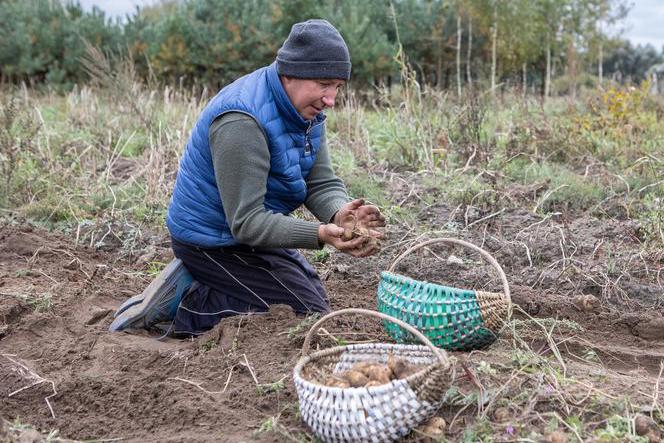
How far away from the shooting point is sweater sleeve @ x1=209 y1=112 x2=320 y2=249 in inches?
135

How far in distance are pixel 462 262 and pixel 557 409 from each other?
213 centimetres

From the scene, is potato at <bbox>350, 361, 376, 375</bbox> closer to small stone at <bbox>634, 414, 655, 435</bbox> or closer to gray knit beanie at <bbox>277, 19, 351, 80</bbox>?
small stone at <bbox>634, 414, 655, 435</bbox>

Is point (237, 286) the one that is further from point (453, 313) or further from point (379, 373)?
point (379, 373)

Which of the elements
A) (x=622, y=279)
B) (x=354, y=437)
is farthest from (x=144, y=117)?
(x=354, y=437)

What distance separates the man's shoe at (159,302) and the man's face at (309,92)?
3.43 ft

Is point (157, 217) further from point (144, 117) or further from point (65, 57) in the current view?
point (65, 57)

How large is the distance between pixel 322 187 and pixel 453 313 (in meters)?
1.16

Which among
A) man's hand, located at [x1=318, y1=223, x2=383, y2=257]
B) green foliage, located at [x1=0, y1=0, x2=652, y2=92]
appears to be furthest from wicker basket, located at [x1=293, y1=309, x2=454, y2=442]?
green foliage, located at [x1=0, y1=0, x2=652, y2=92]

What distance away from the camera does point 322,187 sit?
4059 mm

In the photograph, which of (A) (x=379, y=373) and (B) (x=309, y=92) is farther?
(B) (x=309, y=92)

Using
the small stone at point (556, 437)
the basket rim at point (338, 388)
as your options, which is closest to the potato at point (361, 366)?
the basket rim at point (338, 388)

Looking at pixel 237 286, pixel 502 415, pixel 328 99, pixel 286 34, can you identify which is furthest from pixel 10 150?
pixel 286 34

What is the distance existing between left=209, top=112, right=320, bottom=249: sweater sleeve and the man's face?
0.22 meters

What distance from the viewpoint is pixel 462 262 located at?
15.7ft
